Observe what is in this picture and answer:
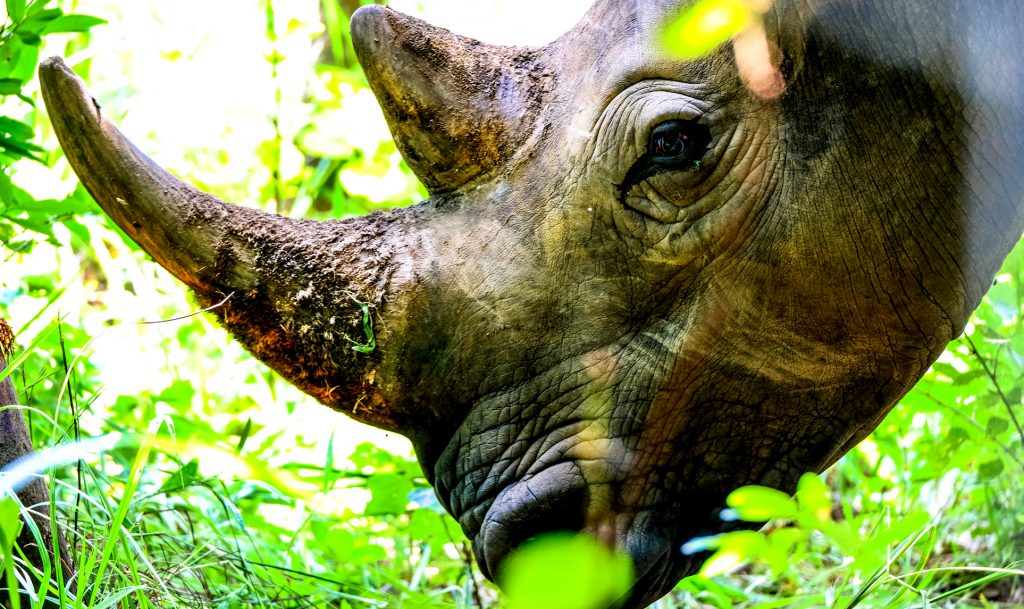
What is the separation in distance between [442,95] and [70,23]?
38.3 inches

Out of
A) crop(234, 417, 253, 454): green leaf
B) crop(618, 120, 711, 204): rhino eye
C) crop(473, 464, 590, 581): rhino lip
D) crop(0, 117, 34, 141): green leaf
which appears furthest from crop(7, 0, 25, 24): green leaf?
crop(473, 464, 590, 581): rhino lip

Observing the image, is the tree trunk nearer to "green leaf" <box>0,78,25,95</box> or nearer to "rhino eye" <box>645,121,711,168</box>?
"green leaf" <box>0,78,25,95</box>

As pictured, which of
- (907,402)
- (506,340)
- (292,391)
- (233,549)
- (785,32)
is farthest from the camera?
(292,391)

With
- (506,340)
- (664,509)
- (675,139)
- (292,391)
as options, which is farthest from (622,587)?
(292,391)

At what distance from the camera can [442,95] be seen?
2182 mm

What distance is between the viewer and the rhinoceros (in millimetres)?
2006

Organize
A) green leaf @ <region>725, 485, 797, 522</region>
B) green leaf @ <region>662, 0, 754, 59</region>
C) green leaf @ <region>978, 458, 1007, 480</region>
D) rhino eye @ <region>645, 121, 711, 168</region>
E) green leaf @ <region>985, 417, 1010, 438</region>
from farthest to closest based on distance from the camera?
green leaf @ <region>978, 458, 1007, 480</region>
green leaf @ <region>985, 417, 1010, 438</region>
rhino eye @ <region>645, 121, 711, 168</region>
green leaf @ <region>662, 0, 754, 59</region>
green leaf @ <region>725, 485, 797, 522</region>

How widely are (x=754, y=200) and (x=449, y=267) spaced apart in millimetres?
600

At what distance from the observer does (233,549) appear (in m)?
2.96

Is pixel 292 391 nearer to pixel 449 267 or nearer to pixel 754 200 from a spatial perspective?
pixel 449 267

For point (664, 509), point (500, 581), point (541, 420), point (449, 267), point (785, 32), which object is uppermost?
point (785, 32)

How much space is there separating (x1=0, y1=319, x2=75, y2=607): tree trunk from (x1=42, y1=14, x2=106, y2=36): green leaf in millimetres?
846

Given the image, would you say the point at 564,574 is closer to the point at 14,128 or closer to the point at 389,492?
the point at 389,492

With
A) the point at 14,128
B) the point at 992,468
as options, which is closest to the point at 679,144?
the point at 14,128
